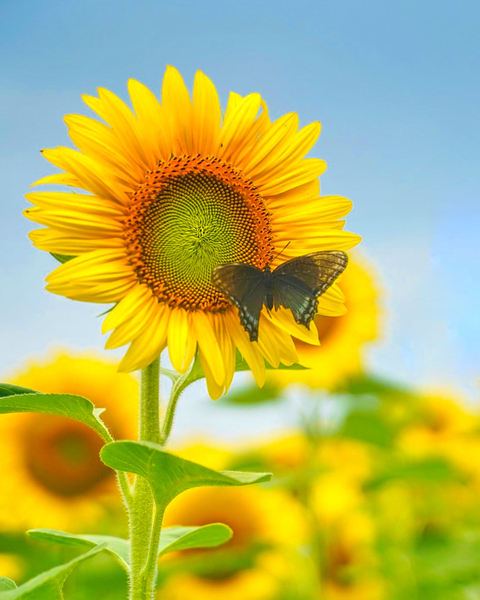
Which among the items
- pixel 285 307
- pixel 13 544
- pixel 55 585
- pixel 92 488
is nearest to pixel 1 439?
pixel 92 488

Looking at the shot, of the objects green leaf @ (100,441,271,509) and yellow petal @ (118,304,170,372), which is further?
yellow petal @ (118,304,170,372)

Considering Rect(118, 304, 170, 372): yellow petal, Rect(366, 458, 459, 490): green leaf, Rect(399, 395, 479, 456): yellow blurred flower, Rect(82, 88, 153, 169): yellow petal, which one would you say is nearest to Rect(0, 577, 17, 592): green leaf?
Rect(118, 304, 170, 372): yellow petal

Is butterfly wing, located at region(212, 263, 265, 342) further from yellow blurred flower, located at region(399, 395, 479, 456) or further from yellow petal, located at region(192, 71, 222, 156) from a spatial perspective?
yellow blurred flower, located at region(399, 395, 479, 456)

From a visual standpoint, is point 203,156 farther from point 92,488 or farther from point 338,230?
point 92,488

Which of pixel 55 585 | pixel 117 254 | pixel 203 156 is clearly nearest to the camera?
pixel 55 585

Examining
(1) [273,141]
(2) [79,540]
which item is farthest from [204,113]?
(2) [79,540]

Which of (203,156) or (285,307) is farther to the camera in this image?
(203,156)
